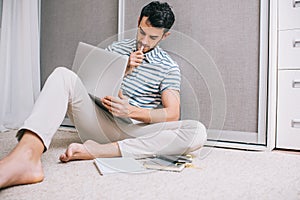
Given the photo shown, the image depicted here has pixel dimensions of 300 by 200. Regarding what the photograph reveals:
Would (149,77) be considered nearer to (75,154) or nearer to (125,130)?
(125,130)

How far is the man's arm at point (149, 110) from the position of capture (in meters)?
1.13

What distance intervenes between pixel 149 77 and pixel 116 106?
0.75 feet

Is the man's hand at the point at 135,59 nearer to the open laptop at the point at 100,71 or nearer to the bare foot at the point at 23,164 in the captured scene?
the open laptop at the point at 100,71

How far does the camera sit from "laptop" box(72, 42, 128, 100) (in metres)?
1.12

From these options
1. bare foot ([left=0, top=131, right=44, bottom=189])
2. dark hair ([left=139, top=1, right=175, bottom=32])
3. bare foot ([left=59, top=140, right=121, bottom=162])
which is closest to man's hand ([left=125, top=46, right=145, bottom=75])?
dark hair ([left=139, top=1, right=175, bottom=32])

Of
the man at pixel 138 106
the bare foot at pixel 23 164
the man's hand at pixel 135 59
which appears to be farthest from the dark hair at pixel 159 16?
the bare foot at pixel 23 164

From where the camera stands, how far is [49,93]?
1.06m

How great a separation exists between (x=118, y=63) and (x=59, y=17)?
1.20 meters

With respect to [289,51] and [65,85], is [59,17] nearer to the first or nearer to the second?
[65,85]

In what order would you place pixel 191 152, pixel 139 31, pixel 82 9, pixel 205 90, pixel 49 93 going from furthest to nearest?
pixel 82 9 < pixel 205 90 < pixel 191 152 < pixel 139 31 < pixel 49 93

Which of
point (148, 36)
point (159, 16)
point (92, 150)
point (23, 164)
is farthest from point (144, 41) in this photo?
point (23, 164)

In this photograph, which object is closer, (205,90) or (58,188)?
(58,188)

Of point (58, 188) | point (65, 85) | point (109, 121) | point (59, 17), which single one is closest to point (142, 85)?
point (109, 121)

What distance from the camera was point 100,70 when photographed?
1168 millimetres
